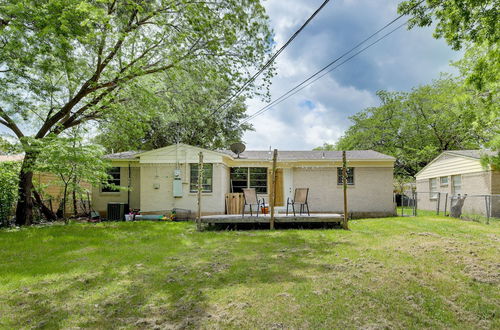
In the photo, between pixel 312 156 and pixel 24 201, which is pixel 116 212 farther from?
pixel 312 156

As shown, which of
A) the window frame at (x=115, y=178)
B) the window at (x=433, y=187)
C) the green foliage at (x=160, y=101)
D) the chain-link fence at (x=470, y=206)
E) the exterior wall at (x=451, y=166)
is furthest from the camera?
the window at (x=433, y=187)

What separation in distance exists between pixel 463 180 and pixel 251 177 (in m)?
11.1

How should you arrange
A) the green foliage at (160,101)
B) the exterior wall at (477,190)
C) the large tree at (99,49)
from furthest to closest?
1. the exterior wall at (477,190)
2. the green foliage at (160,101)
3. the large tree at (99,49)

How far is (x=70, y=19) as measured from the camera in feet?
23.2

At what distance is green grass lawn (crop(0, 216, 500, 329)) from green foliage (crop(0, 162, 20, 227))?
10.4ft

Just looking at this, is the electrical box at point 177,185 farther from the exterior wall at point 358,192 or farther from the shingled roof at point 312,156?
the exterior wall at point 358,192

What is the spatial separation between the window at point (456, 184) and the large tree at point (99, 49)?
12717 millimetres

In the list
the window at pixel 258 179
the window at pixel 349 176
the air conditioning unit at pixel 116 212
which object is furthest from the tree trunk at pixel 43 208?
the window at pixel 349 176

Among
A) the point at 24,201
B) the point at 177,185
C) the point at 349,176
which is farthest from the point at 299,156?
the point at 24,201

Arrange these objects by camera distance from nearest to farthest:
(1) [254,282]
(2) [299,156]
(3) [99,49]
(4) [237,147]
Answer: (1) [254,282] → (3) [99,49] → (4) [237,147] → (2) [299,156]

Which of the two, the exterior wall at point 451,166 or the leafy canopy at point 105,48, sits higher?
the leafy canopy at point 105,48

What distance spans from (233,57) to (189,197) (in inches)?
237

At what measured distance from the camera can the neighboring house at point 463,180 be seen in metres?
12.6

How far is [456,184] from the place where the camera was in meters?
15.1
